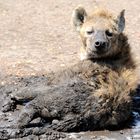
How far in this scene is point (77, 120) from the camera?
620cm

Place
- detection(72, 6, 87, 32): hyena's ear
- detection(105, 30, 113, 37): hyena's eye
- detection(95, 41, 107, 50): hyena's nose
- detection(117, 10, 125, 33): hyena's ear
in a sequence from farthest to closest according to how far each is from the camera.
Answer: detection(72, 6, 87, 32): hyena's ear < detection(117, 10, 125, 33): hyena's ear < detection(105, 30, 113, 37): hyena's eye < detection(95, 41, 107, 50): hyena's nose

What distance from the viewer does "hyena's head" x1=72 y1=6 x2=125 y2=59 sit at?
6.45 m

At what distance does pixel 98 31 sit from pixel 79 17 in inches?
17.1

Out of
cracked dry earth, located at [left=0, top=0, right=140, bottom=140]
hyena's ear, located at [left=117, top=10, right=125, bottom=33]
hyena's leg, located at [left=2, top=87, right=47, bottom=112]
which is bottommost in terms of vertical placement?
hyena's leg, located at [left=2, top=87, right=47, bottom=112]

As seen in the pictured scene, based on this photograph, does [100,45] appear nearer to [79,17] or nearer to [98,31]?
[98,31]

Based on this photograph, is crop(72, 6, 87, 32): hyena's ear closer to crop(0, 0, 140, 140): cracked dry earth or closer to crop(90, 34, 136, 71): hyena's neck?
crop(90, 34, 136, 71): hyena's neck

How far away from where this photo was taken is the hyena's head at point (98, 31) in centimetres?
645

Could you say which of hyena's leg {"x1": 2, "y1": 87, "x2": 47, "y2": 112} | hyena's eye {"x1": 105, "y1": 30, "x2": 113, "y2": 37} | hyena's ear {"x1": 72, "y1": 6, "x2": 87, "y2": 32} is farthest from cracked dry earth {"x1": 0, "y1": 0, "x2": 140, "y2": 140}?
hyena's eye {"x1": 105, "y1": 30, "x2": 113, "y2": 37}

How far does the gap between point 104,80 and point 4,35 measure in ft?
11.0

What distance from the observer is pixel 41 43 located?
364 inches

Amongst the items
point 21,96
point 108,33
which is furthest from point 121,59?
point 21,96

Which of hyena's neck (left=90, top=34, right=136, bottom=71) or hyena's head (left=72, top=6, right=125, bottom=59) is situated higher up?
Answer: hyena's head (left=72, top=6, right=125, bottom=59)

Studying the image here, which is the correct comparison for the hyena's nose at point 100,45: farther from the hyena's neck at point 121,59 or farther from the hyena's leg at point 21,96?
the hyena's leg at point 21,96

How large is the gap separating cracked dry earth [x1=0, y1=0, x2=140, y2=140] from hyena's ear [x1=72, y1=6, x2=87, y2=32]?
2.36 ft
